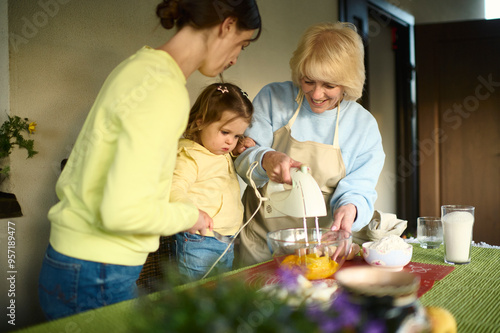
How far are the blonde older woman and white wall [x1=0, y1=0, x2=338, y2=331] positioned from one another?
75 centimetres

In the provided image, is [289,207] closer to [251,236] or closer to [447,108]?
[251,236]

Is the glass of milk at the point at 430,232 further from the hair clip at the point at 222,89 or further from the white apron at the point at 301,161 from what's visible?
Result: the hair clip at the point at 222,89

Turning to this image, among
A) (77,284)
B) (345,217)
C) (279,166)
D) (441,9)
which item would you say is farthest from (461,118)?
(77,284)

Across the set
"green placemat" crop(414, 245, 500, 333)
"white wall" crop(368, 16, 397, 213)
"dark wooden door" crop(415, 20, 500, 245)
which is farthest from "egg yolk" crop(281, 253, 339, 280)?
"white wall" crop(368, 16, 397, 213)

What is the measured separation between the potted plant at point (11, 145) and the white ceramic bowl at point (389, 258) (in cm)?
131

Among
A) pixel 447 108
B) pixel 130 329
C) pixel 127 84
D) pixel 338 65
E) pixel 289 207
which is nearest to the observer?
pixel 130 329

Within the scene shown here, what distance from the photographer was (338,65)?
1606 mm

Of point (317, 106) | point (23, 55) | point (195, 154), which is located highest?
point (23, 55)

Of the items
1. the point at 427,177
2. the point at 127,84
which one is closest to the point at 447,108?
the point at 427,177

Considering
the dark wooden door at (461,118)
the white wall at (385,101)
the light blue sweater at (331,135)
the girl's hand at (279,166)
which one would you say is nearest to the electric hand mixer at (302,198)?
A: the girl's hand at (279,166)

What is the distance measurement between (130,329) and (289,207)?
76 centimetres

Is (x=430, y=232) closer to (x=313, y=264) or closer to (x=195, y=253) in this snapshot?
(x=313, y=264)

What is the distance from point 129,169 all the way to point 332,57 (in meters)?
1.00

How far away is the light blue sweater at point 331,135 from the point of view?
165cm
